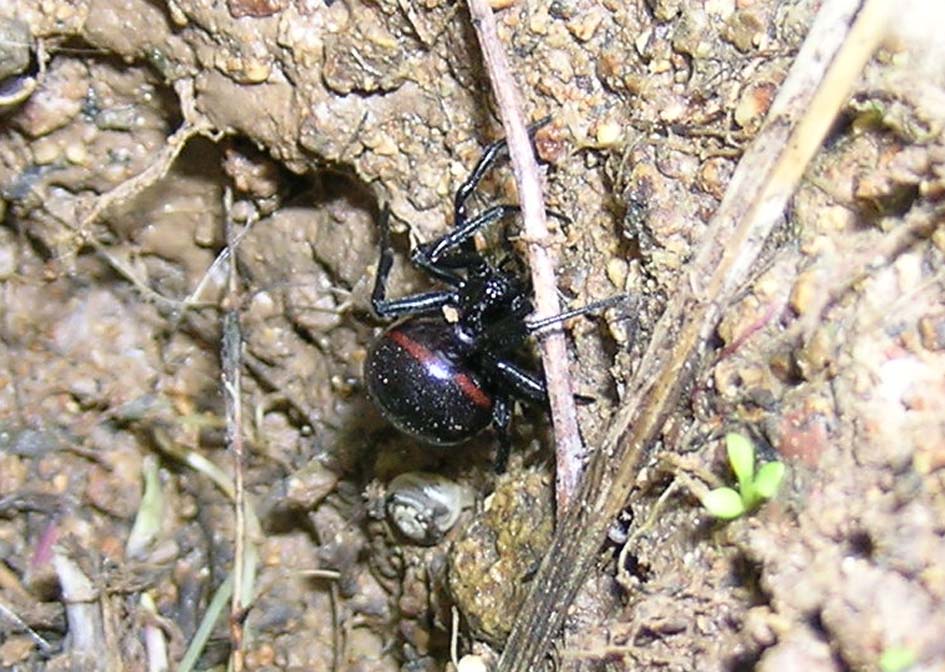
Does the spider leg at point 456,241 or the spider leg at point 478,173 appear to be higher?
the spider leg at point 478,173

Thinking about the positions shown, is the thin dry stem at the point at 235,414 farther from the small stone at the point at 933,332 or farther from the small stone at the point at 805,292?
the small stone at the point at 933,332

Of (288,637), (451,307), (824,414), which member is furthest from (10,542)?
(824,414)

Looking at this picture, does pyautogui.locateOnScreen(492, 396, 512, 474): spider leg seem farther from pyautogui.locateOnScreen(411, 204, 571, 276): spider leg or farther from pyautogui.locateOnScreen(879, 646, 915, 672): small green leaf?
pyautogui.locateOnScreen(879, 646, 915, 672): small green leaf

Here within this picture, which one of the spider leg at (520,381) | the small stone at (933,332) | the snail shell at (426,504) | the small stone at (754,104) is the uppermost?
the small stone at (754,104)

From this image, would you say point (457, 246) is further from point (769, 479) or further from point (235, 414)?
point (769, 479)

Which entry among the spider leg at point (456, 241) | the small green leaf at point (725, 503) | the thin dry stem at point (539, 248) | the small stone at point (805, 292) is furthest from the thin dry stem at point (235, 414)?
the small stone at point (805, 292)

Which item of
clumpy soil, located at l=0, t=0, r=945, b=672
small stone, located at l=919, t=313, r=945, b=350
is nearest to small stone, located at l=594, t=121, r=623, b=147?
clumpy soil, located at l=0, t=0, r=945, b=672
